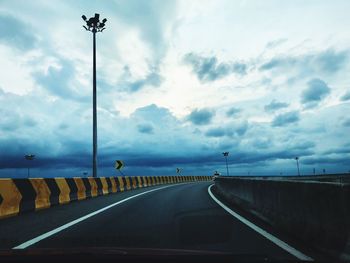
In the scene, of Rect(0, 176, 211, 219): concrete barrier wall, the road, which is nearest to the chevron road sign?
Rect(0, 176, 211, 219): concrete barrier wall

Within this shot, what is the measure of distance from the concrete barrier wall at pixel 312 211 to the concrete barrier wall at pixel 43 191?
6.66m

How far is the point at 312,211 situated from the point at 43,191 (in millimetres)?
10235

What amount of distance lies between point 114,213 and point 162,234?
444 centimetres

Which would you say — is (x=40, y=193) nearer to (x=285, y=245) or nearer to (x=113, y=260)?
(x=285, y=245)

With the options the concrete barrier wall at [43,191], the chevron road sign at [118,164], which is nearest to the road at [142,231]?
the concrete barrier wall at [43,191]

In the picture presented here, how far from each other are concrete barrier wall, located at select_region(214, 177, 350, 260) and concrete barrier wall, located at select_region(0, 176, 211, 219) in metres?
6.66

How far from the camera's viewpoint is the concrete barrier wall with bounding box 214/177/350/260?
612 cm

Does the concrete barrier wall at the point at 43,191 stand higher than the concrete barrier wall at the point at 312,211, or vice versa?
the concrete barrier wall at the point at 43,191

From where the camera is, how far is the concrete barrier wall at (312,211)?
612 centimetres

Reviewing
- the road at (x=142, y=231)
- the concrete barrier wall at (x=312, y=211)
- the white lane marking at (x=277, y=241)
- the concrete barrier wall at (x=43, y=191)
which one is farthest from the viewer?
the concrete barrier wall at (x=43, y=191)

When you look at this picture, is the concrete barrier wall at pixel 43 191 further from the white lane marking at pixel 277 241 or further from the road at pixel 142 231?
the white lane marking at pixel 277 241

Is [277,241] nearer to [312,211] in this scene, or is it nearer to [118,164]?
[312,211]

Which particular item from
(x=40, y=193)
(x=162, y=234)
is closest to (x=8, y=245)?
(x=162, y=234)

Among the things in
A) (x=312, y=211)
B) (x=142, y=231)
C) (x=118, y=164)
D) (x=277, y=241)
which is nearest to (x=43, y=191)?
(x=142, y=231)
